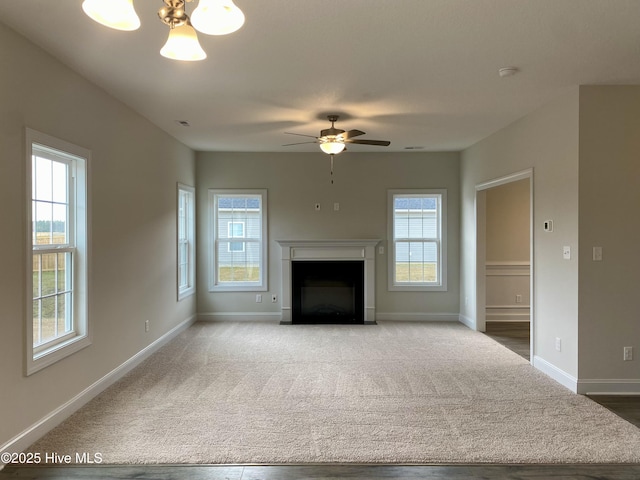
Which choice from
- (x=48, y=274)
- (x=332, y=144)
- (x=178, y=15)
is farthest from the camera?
(x=332, y=144)

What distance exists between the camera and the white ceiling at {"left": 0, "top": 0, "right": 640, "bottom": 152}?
238 cm

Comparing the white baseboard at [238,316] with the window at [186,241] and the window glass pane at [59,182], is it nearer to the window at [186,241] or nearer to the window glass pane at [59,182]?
the window at [186,241]

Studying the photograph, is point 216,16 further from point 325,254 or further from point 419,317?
point 419,317

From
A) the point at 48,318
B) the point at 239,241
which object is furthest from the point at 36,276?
the point at 239,241

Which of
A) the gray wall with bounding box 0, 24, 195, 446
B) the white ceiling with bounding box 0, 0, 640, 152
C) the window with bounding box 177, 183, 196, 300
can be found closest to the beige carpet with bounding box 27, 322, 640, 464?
the gray wall with bounding box 0, 24, 195, 446

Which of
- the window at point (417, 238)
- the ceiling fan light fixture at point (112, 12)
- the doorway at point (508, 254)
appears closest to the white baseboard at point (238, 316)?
the window at point (417, 238)

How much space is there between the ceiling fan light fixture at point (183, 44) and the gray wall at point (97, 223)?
163 centimetres

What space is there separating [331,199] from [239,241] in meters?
1.64

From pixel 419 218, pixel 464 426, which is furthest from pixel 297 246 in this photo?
pixel 464 426

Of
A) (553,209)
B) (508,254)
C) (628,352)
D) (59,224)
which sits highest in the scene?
(553,209)

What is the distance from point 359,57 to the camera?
118 inches

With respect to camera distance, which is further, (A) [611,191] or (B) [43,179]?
(A) [611,191]

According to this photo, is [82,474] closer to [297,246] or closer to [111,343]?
[111,343]

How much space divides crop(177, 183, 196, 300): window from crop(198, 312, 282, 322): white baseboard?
0.49m
